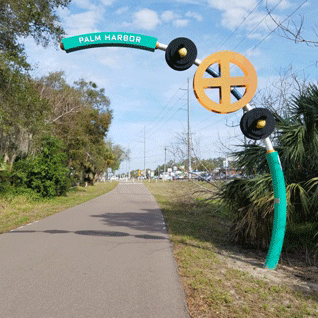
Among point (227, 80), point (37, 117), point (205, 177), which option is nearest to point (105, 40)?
point (227, 80)

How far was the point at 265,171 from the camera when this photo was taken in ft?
27.5

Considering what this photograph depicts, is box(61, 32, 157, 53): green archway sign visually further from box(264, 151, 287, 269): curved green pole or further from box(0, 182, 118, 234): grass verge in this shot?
box(0, 182, 118, 234): grass verge

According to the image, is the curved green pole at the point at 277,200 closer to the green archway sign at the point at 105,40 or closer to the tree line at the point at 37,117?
the green archway sign at the point at 105,40

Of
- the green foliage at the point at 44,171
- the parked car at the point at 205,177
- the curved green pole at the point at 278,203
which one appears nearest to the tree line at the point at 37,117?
the green foliage at the point at 44,171

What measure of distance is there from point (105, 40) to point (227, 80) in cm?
243

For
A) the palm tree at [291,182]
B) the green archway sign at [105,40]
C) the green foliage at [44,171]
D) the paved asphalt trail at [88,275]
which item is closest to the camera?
the paved asphalt trail at [88,275]

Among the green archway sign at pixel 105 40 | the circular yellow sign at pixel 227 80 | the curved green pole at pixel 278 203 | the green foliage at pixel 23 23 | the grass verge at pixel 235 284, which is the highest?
the green foliage at pixel 23 23

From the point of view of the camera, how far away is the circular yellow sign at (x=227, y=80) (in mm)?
6293

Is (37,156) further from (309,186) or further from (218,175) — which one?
(309,186)

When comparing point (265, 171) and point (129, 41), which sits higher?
point (129, 41)

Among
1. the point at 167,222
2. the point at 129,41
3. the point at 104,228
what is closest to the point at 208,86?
the point at 129,41

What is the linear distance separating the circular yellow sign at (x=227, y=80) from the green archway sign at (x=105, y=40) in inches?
46.8

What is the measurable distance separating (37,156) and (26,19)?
10043 mm

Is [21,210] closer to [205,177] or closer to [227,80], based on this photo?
[205,177]
